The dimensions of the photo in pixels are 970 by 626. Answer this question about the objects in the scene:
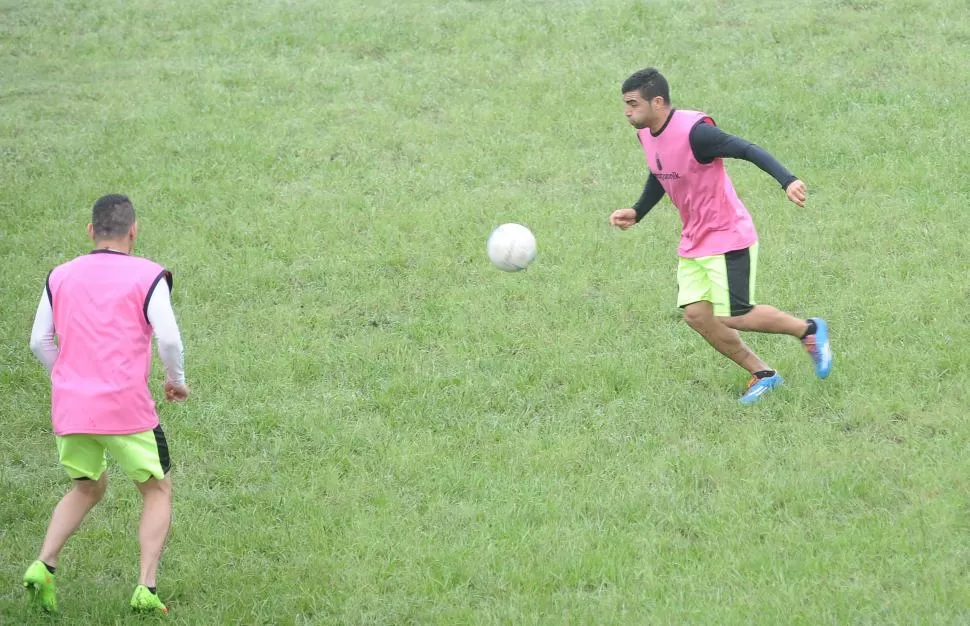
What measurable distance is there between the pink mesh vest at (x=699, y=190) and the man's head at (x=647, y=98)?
9 cm

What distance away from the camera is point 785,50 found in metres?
13.6

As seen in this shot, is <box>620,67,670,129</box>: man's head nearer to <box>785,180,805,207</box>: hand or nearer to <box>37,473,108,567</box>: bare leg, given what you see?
<box>785,180,805,207</box>: hand

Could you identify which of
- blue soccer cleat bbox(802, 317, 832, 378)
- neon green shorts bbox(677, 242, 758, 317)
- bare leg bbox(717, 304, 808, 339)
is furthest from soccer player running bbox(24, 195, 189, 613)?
blue soccer cleat bbox(802, 317, 832, 378)

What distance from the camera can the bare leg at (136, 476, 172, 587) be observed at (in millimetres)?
5297

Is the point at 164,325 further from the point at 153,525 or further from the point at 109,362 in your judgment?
the point at 153,525

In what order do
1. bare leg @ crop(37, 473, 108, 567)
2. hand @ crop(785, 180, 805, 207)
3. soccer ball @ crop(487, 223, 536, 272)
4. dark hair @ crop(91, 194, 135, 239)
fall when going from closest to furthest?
dark hair @ crop(91, 194, 135, 239) → bare leg @ crop(37, 473, 108, 567) → hand @ crop(785, 180, 805, 207) → soccer ball @ crop(487, 223, 536, 272)

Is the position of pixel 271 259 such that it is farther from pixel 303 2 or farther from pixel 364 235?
pixel 303 2

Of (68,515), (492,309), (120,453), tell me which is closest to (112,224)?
(120,453)

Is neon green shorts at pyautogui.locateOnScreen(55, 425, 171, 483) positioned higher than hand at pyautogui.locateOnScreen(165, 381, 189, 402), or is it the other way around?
hand at pyautogui.locateOnScreen(165, 381, 189, 402)

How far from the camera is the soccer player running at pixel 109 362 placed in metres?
5.13

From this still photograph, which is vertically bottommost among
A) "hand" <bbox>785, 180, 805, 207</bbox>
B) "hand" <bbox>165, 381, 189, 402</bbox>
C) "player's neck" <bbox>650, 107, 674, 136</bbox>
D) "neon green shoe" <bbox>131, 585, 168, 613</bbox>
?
"neon green shoe" <bbox>131, 585, 168, 613</bbox>

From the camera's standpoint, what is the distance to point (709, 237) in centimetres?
713

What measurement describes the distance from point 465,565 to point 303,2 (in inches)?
474

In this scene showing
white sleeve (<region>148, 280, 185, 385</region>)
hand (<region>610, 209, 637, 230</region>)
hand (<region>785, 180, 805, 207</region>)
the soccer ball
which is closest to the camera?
white sleeve (<region>148, 280, 185, 385</region>)
